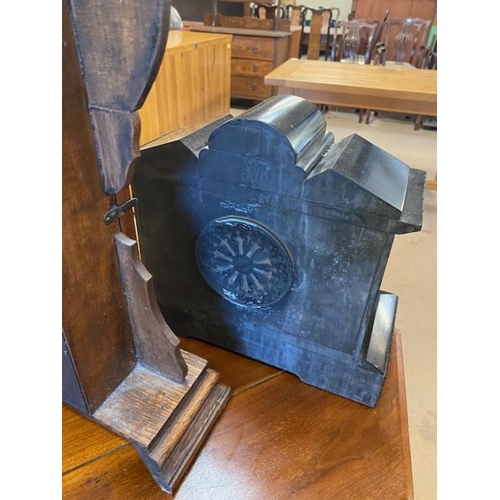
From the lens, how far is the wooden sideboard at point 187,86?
4.47ft

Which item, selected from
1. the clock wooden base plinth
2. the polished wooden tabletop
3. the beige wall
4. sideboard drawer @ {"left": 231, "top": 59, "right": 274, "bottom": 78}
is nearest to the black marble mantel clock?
the clock wooden base plinth

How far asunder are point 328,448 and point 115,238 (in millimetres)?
353

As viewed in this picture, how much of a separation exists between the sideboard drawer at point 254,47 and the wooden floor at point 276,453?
9.26 ft

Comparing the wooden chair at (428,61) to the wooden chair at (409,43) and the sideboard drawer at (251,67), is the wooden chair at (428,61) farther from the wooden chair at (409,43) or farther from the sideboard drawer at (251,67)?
the sideboard drawer at (251,67)

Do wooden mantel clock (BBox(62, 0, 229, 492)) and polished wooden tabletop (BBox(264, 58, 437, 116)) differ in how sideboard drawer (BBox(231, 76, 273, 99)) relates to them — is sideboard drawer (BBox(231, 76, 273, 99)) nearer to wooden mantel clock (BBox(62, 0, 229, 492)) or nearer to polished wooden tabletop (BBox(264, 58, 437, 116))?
polished wooden tabletop (BBox(264, 58, 437, 116))

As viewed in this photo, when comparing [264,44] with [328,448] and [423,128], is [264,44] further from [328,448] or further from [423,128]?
[328,448]

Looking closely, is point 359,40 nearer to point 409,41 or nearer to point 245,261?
point 409,41

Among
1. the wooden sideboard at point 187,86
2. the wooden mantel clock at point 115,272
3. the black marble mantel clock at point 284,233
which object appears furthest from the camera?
the wooden sideboard at point 187,86

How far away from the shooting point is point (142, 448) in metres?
0.43

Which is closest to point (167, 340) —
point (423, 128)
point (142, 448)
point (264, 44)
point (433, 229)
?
point (142, 448)

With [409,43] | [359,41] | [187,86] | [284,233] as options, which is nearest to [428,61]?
[409,43]

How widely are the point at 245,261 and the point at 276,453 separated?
9.2 inches

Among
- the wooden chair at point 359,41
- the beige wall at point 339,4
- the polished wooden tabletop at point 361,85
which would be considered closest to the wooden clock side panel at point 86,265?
the polished wooden tabletop at point 361,85

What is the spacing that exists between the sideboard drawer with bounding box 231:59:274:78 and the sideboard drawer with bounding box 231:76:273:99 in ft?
0.11
